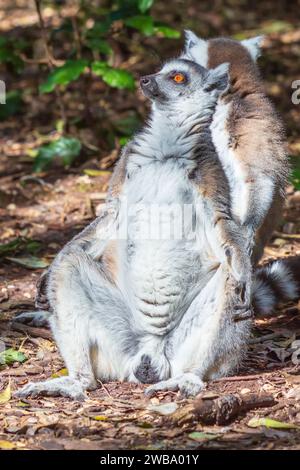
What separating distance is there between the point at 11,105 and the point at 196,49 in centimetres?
438

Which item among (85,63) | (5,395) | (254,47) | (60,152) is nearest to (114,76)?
(85,63)

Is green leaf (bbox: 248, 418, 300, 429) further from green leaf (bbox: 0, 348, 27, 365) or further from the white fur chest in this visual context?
green leaf (bbox: 0, 348, 27, 365)

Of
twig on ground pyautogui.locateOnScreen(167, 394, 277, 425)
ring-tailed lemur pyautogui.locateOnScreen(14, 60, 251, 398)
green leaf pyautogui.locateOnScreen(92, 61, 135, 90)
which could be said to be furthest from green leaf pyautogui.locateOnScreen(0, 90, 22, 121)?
twig on ground pyautogui.locateOnScreen(167, 394, 277, 425)

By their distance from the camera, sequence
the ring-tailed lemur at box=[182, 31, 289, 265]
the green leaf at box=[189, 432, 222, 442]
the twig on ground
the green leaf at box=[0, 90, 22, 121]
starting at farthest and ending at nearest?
the green leaf at box=[0, 90, 22, 121], the ring-tailed lemur at box=[182, 31, 289, 265], the twig on ground, the green leaf at box=[189, 432, 222, 442]

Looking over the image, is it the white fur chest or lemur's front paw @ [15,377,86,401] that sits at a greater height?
the white fur chest

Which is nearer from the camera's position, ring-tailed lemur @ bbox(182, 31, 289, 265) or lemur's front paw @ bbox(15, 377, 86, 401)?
lemur's front paw @ bbox(15, 377, 86, 401)

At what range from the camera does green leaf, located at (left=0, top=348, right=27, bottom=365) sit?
226 inches

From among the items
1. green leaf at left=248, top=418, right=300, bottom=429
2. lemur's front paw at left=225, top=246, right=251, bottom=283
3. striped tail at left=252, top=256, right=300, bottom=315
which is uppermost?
lemur's front paw at left=225, top=246, right=251, bottom=283

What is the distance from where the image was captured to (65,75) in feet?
28.6

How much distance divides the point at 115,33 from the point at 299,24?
6102 mm

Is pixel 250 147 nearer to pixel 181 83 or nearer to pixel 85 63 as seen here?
pixel 181 83

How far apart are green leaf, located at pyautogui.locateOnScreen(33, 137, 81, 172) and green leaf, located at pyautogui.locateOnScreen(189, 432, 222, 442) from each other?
5.21 m
